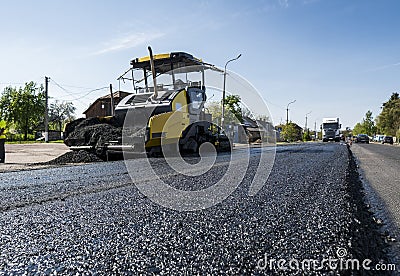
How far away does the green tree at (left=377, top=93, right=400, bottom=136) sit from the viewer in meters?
50.7

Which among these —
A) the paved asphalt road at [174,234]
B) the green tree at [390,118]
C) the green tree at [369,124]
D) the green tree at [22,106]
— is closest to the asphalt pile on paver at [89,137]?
the paved asphalt road at [174,234]

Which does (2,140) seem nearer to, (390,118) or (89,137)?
(89,137)

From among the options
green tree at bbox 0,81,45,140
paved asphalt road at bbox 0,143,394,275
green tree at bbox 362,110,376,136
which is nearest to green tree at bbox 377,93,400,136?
green tree at bbox 362,110,376,136

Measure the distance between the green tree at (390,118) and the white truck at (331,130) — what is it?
2235 centimetres

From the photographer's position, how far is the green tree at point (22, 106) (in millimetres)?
38969

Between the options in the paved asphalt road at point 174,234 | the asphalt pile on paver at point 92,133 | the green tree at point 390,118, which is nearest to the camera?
the paved asphalt road at point 174,234

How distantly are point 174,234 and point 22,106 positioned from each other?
43.0 m

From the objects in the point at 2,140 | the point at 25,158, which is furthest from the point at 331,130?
the point at 2,140

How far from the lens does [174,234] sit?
1.76 meters

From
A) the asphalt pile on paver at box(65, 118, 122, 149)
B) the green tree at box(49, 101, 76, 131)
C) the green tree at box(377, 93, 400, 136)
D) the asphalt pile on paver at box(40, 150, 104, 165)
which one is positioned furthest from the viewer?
the green tree at box(49, 101, 76, 131)

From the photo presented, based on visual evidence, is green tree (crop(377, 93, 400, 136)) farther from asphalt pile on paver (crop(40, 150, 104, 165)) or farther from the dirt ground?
Result: asphalt pile on paver (crop(40, 150, 104, 165))

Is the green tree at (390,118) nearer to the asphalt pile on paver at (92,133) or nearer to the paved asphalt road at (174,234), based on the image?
the asphalt pile on paver at (92,133)

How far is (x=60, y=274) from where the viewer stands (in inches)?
50.1

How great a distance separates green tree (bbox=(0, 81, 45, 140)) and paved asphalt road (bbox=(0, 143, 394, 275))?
4082cm
